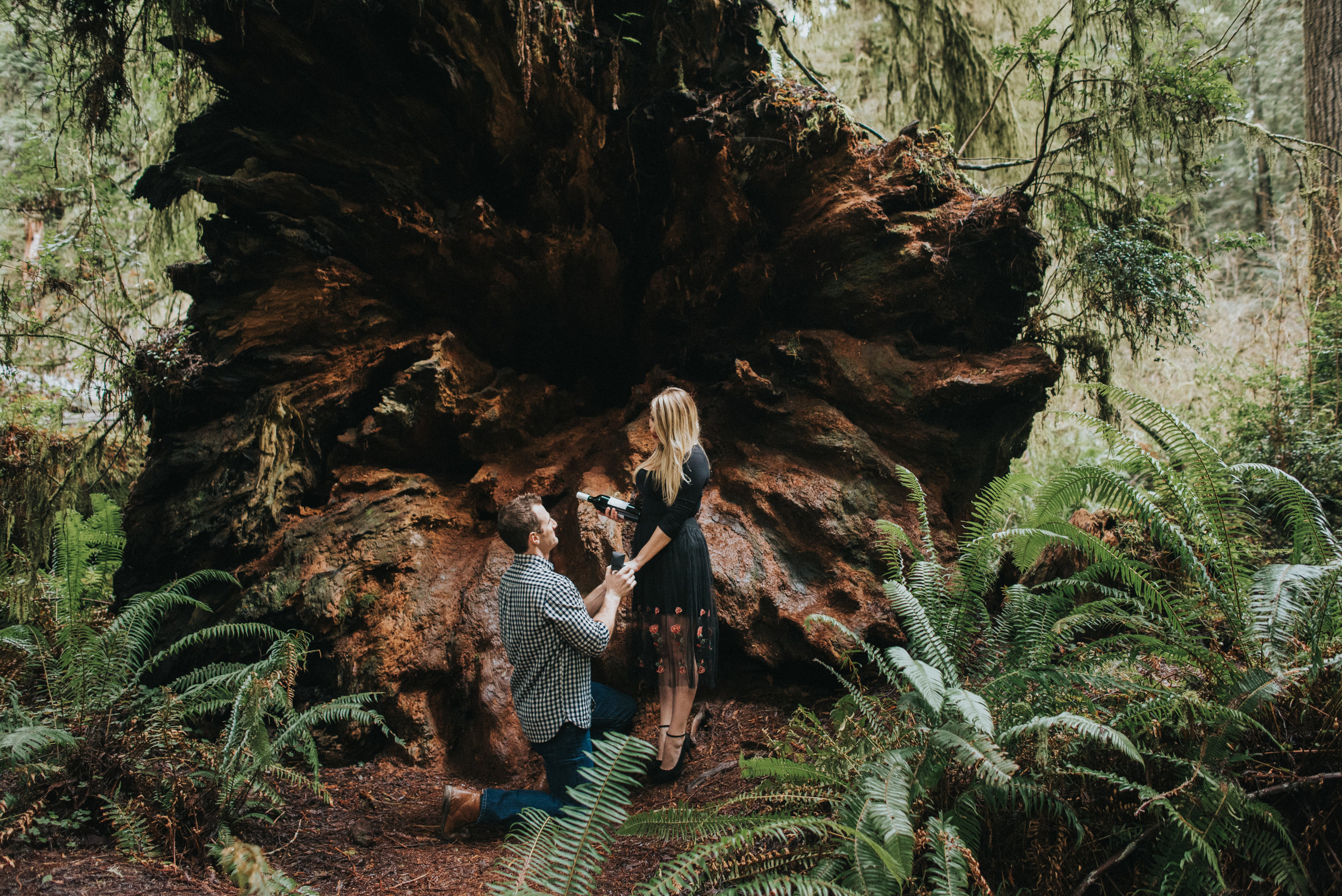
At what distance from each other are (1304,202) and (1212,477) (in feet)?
18.6

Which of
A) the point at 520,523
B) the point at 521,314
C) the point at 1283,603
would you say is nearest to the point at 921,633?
the point at 1283,603

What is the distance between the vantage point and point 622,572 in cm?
355

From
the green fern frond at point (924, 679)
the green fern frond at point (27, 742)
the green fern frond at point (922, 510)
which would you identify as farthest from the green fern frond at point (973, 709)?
the green fern frond at point (27, 742)

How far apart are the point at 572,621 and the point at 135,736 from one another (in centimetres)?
220

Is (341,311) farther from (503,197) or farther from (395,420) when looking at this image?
(503,197)

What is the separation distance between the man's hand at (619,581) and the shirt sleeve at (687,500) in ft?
1.26

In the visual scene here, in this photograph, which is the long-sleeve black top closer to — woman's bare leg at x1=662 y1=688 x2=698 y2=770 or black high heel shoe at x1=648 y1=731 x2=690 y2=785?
woman's bare leg at x1=662 y1=688 x2=698 y2=770

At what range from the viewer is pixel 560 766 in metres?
3.29

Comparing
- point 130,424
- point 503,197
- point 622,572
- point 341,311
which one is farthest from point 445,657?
point 503,197

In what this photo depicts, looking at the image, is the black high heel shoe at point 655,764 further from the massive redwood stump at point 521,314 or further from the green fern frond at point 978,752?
the green fern frond at point 978,752

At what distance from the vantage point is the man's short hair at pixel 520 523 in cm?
333

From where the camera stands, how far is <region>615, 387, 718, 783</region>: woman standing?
151 inches

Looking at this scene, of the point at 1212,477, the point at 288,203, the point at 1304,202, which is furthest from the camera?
the point at 1304,202

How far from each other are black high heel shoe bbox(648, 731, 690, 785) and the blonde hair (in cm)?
147
